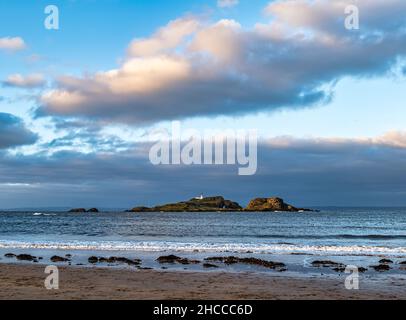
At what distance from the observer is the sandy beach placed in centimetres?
1553

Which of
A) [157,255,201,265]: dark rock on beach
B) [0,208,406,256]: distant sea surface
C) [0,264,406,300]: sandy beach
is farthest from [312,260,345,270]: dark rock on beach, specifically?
[157,255,201,265]: dark rock on beach

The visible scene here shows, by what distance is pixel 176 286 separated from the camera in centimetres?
1789

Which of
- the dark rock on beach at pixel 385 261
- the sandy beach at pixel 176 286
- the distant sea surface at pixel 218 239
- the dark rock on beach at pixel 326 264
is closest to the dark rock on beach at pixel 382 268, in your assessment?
the dark rock on beach at pixel 326 264

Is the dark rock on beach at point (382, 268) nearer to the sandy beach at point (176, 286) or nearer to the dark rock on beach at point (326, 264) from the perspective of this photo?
the dark rock on beach at point (326, 264)

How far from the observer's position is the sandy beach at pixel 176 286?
1553 cm

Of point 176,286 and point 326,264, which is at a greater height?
point 176,286

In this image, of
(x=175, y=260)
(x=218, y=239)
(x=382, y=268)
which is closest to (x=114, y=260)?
(x=175, y=260)

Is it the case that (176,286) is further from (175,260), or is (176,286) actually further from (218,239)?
(218,239)

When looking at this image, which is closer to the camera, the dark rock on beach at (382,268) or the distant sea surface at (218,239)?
the dark rock on beach at (382,268)

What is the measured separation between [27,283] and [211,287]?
8.13m
